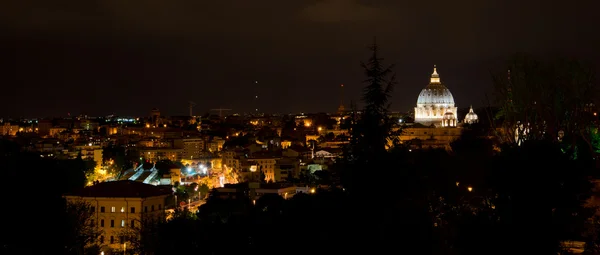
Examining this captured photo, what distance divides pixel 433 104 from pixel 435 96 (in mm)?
1244

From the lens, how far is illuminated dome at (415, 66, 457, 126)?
91.2 meters

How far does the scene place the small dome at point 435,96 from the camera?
3634 inches

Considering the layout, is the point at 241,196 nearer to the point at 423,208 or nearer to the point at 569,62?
the point at 569,62

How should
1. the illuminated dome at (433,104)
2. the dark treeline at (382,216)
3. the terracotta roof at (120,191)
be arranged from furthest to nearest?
the illuminated dome at (433,104)
the terracotta roof at (120,191)
the dark treeline at (382,216)

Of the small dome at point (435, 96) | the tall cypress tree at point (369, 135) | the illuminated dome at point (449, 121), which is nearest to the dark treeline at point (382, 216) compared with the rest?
the tall cypress tree at point (369, 135)

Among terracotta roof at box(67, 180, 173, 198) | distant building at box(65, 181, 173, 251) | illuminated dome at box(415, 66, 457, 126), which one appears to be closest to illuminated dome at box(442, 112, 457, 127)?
illuminated dome at box(415, 66, 457, 126)

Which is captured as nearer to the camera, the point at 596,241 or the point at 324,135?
the point at 596,241

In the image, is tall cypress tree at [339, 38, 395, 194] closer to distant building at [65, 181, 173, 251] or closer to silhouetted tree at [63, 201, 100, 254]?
silhouetted tree at [63, 201, 100, 254]

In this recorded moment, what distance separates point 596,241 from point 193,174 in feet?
135

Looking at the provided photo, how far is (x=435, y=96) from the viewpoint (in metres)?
92.6

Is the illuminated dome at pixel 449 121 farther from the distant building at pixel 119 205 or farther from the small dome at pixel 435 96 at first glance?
the distant building at pixel 119 205

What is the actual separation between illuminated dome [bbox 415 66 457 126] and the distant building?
68.4m

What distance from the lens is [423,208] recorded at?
9.85 metres

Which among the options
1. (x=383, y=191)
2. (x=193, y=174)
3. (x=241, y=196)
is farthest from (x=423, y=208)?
(x=193, y=174)
